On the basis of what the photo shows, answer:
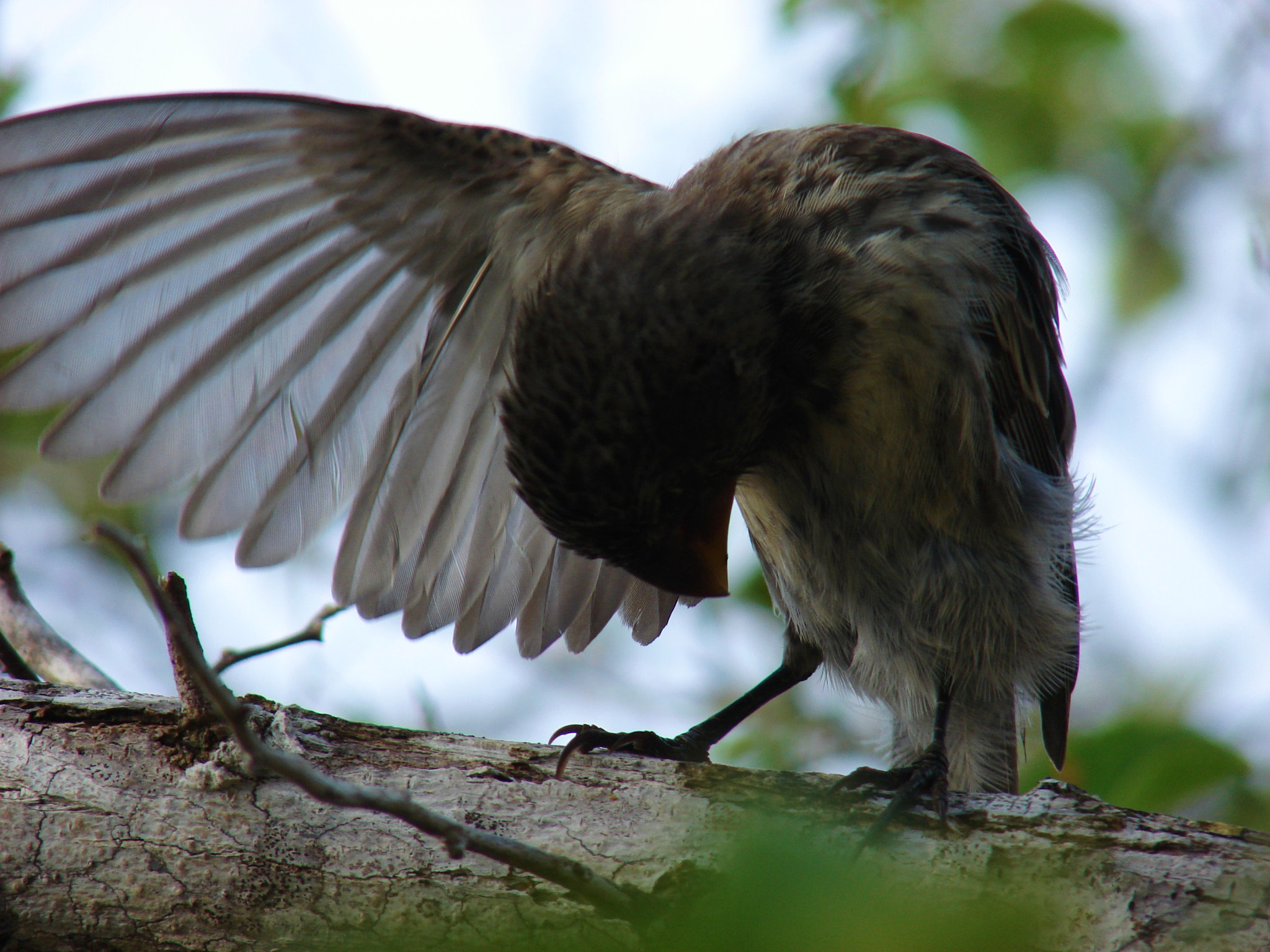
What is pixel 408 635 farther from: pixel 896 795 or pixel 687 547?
pixel 896 795

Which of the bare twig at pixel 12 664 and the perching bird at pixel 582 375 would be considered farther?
the perching bird at pixel 582 375

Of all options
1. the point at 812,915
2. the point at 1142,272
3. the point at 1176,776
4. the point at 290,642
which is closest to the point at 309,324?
the point at 290,642

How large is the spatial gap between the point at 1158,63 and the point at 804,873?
3.85 m

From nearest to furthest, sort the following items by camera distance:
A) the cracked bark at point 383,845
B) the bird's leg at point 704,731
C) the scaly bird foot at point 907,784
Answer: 1. the cracked bark at point 383,845
2. the scaly bird foot at point 907,784
3. the bird's leg at point 704,731

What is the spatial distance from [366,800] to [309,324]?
7.00 ft

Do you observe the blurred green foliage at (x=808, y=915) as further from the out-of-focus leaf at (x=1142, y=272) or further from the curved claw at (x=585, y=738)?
the out-of-focus leaf at (x=1142, y=272)

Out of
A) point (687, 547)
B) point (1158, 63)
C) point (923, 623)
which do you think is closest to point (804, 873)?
point (687, 547)

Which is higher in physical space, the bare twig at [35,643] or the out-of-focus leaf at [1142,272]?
the out-of-focus leaf at [1142,272]

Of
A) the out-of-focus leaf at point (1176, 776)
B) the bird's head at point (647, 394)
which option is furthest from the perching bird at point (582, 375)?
the out-of-focus leaf at point (1176, 776)

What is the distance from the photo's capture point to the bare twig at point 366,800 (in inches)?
45.2

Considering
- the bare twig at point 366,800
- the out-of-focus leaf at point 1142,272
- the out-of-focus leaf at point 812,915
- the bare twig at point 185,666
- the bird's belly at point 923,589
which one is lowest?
the out-of-focus leaf at point 812,915

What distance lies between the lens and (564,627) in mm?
3318

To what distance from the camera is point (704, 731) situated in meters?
2.98

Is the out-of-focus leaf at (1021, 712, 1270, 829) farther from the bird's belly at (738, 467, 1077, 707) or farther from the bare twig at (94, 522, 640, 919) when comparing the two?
the bare twig at (94, 522, 640, 919)
